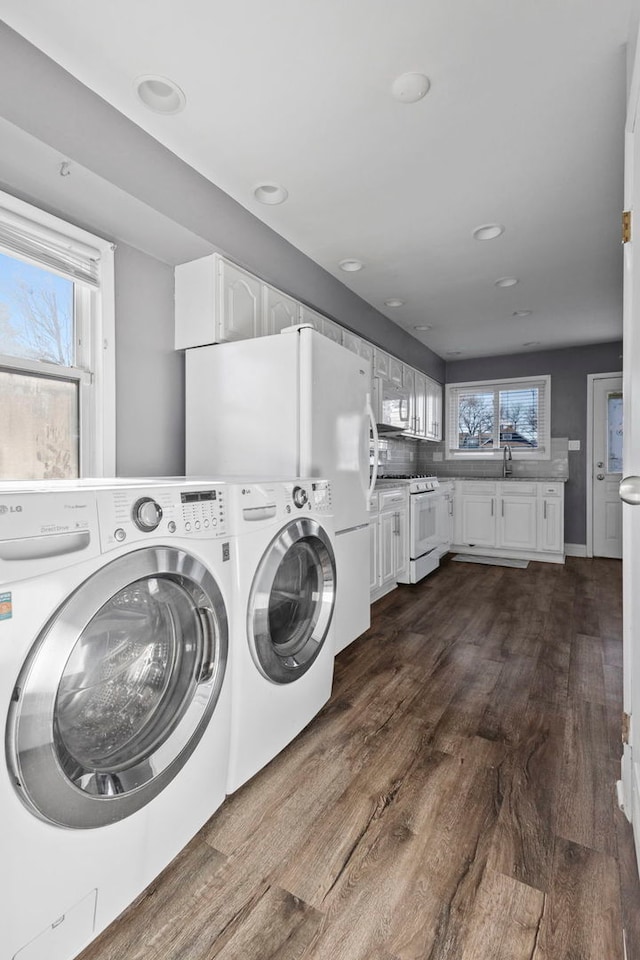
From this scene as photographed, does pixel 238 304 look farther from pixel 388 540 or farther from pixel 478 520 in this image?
pixel 478 520

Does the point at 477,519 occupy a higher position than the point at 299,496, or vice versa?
the point at 299,496

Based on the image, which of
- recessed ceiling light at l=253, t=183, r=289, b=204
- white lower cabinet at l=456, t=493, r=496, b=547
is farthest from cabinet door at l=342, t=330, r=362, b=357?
white lower cabinet at l=456, t=493, r=496, b=547

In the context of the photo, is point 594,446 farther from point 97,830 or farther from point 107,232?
point 97,830

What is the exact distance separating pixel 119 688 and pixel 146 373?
1.74m

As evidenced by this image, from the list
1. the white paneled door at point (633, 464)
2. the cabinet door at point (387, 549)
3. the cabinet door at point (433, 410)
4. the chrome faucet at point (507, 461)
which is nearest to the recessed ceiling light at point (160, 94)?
the white paneled door at point (633, 464)

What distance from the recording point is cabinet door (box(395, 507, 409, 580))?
12.7 feet

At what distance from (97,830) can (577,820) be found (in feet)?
4.50

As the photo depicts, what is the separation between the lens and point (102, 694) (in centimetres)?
107

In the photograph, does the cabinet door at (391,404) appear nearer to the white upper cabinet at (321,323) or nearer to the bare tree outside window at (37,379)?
the white upper cabinet at (321,323)

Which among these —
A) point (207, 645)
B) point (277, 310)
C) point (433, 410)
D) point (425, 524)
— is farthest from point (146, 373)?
point (433, 410)

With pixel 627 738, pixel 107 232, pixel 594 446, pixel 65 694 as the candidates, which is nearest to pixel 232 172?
pixel 107 232

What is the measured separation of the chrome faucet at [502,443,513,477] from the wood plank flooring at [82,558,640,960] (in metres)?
3.59

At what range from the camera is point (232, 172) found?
7.28 feet

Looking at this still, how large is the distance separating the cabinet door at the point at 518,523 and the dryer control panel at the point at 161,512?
14.8 ft
